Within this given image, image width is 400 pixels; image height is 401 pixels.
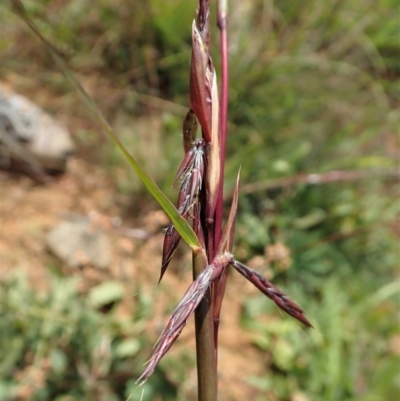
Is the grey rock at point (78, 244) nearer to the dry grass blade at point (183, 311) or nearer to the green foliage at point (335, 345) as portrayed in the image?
the green foliage at point (335, 345)

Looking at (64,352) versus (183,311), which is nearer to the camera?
(183,311)

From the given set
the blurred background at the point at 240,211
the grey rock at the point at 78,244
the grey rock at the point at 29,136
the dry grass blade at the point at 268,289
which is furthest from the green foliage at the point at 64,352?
the dry grass blade at the point at 268,289

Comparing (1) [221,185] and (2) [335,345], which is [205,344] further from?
(2) [335,345]

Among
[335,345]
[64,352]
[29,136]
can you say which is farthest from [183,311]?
[29,136]

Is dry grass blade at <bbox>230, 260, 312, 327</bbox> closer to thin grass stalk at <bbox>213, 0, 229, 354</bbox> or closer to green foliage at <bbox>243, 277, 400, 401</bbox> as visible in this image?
thin grass stalk at <bbox>213, 0, 229, 354</bbox>

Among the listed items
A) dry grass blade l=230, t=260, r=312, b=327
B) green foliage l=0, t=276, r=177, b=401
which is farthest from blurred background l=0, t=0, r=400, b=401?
dry grass blade l=230, t=260, r=312, b=327

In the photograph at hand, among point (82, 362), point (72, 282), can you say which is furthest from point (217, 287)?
point (72, 282)
